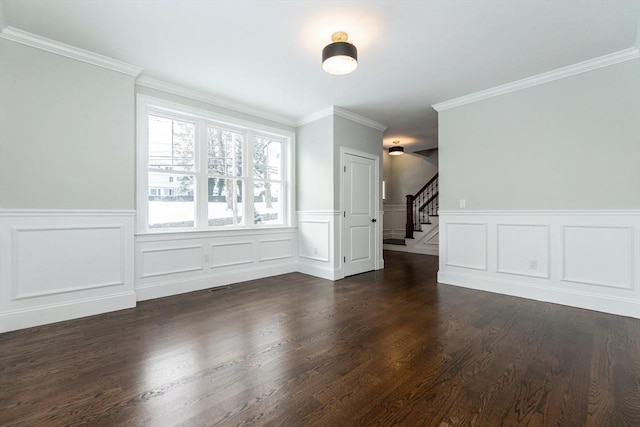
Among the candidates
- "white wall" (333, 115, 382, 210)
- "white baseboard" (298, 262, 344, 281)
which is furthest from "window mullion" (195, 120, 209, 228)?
"white wall" (333, 115, 382, 210)

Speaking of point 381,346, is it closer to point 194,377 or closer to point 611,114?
point 194,377

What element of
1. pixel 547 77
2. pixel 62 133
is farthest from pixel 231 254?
pixel 547 77

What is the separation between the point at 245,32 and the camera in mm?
2553

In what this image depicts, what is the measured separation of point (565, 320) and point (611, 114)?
7.08 ft

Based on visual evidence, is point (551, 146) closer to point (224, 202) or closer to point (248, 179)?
point (248, 179)

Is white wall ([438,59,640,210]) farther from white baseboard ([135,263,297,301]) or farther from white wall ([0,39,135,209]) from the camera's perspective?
white wall ([0,39,135,209])

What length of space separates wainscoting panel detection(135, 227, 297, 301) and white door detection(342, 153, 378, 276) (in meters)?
0.99

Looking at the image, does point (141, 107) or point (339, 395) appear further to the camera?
point (141, 107)

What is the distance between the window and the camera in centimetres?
357

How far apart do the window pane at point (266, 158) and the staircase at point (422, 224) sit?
162 inches

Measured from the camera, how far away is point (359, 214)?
4875 mm

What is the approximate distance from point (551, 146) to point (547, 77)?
789 millimetres

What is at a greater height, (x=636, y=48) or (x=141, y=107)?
(x=636, y=48)

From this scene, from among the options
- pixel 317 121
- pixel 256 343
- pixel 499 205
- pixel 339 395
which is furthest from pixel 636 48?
pixel 256 343
